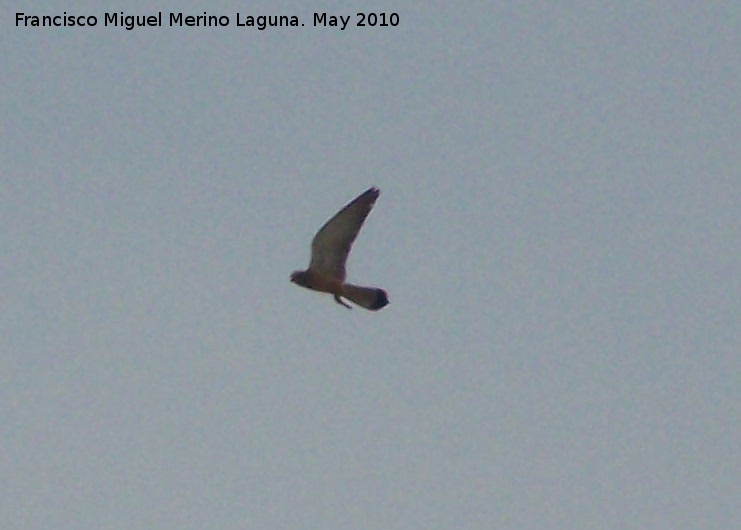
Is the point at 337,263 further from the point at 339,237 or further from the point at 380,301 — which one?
the point at 380,301

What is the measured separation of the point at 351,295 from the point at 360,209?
1.24 m

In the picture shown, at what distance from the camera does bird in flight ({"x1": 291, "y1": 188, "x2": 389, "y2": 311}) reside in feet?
67.6

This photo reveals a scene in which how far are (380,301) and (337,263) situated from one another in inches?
34.7

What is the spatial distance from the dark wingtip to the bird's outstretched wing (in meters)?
0.63

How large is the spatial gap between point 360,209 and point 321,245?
84 cm

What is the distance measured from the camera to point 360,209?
20469 millimetres

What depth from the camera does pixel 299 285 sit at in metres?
21.1

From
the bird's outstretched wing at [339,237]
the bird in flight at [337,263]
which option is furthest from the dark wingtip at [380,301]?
the bird's outstretched wing at [339,237]

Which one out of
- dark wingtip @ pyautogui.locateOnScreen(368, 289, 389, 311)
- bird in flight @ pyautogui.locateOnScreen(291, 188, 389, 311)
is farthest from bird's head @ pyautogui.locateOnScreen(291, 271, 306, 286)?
dark wingtip @ pyautogui.locateOnScreen(368, 289, 389, 311)

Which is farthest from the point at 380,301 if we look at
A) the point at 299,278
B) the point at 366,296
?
the point at 299,278

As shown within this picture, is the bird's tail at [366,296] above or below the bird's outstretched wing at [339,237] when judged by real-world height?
below

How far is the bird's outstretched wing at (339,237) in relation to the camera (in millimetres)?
20469

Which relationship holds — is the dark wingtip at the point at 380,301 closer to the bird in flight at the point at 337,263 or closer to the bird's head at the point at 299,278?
the bird in flight at the point at 337,263

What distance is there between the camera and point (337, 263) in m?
20.9
